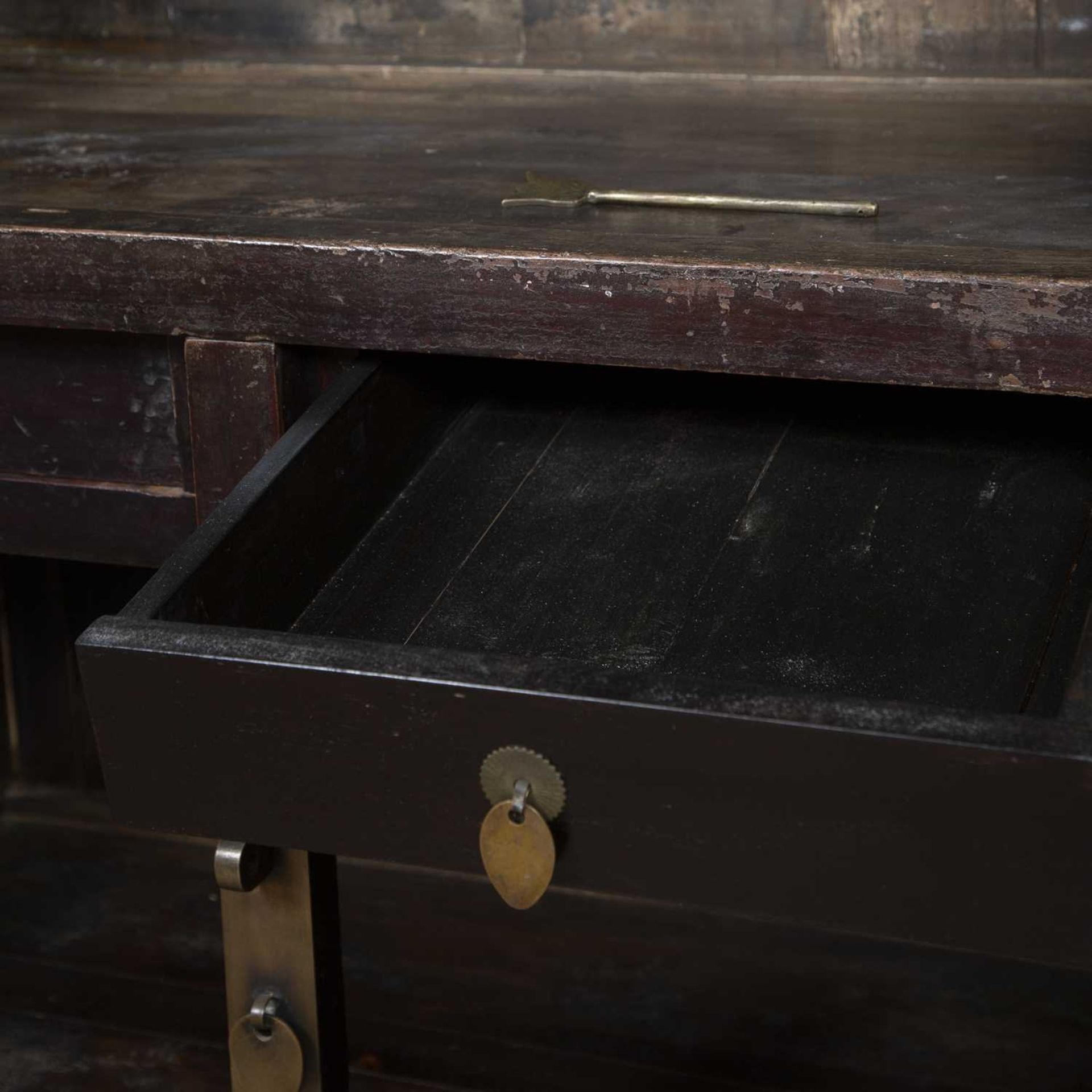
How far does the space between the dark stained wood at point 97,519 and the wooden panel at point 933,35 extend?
90 cm

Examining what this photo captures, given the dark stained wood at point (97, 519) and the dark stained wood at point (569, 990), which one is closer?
the dark stained wood at point (97, 519)

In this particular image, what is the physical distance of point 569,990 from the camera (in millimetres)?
1585

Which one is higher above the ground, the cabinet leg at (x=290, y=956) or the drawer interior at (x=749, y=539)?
the drawer interior at (x=749, y=539)

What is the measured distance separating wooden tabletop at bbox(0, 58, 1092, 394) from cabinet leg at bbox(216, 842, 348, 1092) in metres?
0.33

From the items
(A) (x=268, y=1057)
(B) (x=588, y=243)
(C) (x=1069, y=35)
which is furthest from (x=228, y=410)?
(C) (x=1069, y=35)

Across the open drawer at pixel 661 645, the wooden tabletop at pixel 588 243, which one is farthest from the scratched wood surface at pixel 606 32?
the open drawer at pixel 661 645

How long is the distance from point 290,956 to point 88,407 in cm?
42

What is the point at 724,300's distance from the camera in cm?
93

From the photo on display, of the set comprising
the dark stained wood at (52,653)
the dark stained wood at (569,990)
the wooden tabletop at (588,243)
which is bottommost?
the dark stained wood at (569,990)

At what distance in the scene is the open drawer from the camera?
27.3 inches

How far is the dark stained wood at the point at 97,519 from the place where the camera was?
3.74ft

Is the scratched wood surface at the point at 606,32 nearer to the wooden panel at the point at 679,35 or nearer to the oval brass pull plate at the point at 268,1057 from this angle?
the wooden panel at the point at 679,35

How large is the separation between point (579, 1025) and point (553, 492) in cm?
66

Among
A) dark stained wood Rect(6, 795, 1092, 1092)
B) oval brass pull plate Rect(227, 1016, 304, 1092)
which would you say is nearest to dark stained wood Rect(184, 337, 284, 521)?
oval brass pull plate Rect(227, 1016, 304, 1092)
